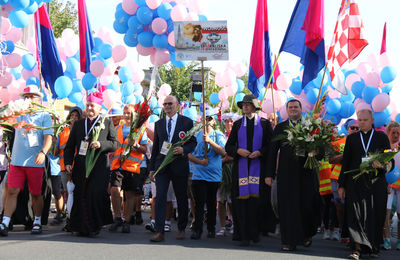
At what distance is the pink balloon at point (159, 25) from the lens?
45.9 ft

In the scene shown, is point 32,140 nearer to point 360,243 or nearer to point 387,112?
point 360,243

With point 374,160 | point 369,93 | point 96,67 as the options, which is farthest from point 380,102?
point 96,67

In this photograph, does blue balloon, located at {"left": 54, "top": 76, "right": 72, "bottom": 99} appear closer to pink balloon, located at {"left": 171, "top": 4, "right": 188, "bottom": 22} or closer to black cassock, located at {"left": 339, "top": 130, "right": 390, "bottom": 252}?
pink balloon, located at {"left": 171, "top": 4, "right": 188, "bottom": 22}

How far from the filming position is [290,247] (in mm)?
7207

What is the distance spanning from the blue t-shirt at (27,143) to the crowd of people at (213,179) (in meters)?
0.02

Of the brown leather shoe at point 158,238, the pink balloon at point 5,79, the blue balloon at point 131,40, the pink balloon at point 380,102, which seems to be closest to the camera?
the brown leather shoe at point 158,238

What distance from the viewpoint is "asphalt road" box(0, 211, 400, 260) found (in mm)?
6207

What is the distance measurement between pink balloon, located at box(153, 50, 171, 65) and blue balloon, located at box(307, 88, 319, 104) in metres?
4.04

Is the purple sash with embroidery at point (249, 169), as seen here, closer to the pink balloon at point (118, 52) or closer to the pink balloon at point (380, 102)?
the pink balloon at point (380, 102)

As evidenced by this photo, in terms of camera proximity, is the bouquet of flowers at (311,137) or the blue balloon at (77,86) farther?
the blue balloon at (77,86)

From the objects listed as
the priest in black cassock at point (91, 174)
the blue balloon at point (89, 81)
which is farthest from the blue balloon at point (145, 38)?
the priest in black cassock at point (91, 174)

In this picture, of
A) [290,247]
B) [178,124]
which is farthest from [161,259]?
[178,124]

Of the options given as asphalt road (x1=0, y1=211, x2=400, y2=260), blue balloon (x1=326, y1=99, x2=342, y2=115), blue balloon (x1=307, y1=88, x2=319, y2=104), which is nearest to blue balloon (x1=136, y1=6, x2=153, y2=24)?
blue balloon (x1=307, y1=88, x2=319, y2=104)

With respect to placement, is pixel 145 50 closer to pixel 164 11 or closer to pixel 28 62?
pixel 164 11
